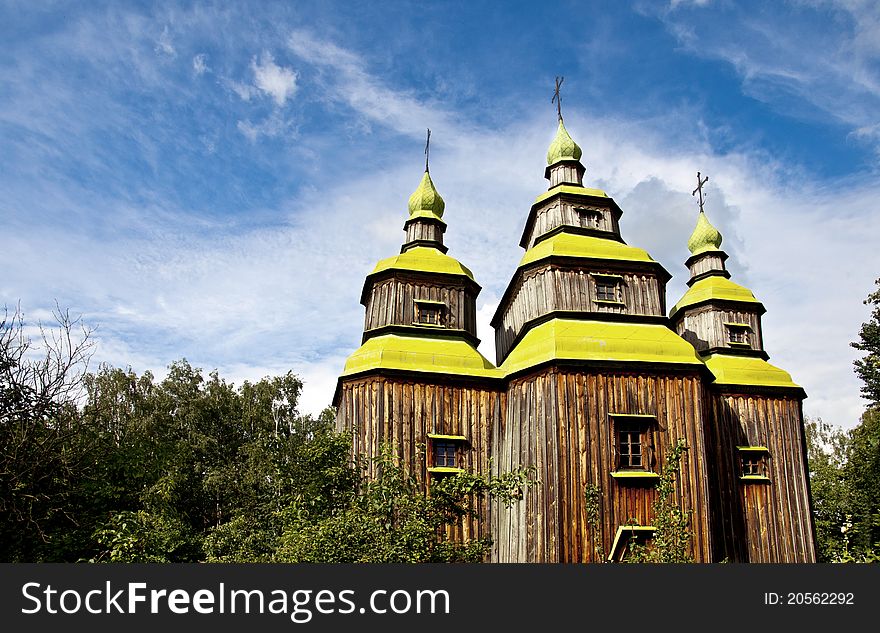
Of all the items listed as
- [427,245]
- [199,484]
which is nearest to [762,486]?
[427,245]

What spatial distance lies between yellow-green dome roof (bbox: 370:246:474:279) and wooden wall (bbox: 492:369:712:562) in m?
5.50

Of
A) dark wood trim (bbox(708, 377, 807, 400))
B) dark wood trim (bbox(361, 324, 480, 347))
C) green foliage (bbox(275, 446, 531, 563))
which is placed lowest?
green foliage (bbox(275, 446, 531, 563))

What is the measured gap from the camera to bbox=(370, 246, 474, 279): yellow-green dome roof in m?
22.3

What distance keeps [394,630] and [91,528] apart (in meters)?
17.7

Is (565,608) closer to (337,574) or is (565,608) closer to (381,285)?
(337,574)

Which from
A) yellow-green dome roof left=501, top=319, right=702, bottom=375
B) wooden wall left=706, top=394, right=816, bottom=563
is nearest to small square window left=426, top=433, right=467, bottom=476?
yellow-green dome roof left=501, top=319, right=702, bottom=375

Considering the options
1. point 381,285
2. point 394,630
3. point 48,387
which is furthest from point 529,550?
point 48,387

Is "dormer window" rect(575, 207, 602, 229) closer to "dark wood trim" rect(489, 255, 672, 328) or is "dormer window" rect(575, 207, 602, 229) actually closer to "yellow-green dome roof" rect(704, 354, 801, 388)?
"dark wood trim" rect(489, 255, 672, 328)

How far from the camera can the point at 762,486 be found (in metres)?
21.5

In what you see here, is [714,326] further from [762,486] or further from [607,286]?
[607,286]

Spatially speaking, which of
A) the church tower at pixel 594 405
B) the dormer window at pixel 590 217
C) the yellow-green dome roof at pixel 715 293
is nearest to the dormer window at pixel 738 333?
the yellow-green dome roof at pixel 715 293

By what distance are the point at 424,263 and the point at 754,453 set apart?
12.7 meters

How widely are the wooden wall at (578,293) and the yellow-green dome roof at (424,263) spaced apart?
270 cm

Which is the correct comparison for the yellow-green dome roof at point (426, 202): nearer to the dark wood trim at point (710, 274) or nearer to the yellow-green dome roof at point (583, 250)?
the yellow-green dome roof at point (583, 250)
